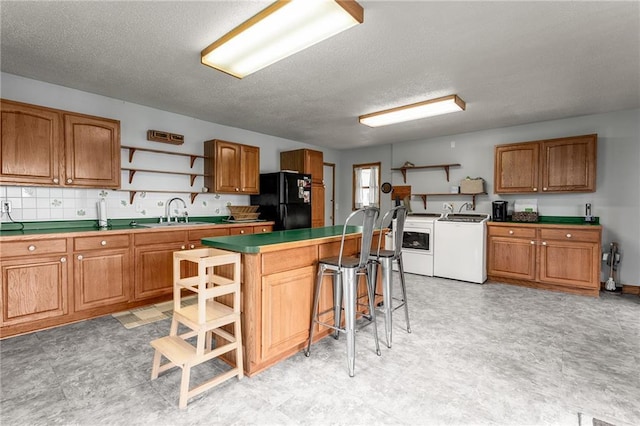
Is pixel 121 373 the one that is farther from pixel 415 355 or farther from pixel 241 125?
pixel 241 125

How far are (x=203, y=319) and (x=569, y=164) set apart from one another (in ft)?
16.8

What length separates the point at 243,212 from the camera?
5.14m

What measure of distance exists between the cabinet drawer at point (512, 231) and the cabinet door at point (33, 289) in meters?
5.49

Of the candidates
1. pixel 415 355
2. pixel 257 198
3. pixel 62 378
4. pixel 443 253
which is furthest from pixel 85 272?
pixel 443 253

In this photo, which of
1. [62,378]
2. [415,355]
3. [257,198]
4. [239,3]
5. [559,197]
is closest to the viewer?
[239,3]

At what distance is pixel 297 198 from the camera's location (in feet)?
17.4

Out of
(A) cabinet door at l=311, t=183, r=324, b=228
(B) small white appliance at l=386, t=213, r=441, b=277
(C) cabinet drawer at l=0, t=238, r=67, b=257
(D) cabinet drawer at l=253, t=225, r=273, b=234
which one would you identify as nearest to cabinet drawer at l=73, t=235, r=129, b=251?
(C) cabinet drawer at l=0, t=238, r=67, b=257

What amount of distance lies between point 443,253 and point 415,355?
290 cm

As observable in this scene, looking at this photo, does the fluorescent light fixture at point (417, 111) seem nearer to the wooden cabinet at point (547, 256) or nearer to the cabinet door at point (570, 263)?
the wooden cabinet at point (547, 256)

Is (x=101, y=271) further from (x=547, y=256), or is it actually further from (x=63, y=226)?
(x=547, y=256)

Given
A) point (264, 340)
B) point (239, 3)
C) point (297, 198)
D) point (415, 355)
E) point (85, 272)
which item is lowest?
point (415, 355)

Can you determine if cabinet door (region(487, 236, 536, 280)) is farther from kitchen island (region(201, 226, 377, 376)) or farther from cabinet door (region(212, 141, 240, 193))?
cabinet door (region(212, 141, 240, 193))

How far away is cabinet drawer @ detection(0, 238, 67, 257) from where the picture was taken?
105 inches

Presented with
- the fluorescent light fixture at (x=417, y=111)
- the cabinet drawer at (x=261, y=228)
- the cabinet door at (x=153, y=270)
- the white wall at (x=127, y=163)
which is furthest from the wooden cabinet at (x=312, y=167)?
the cabinet door at (x=153, y=270)
